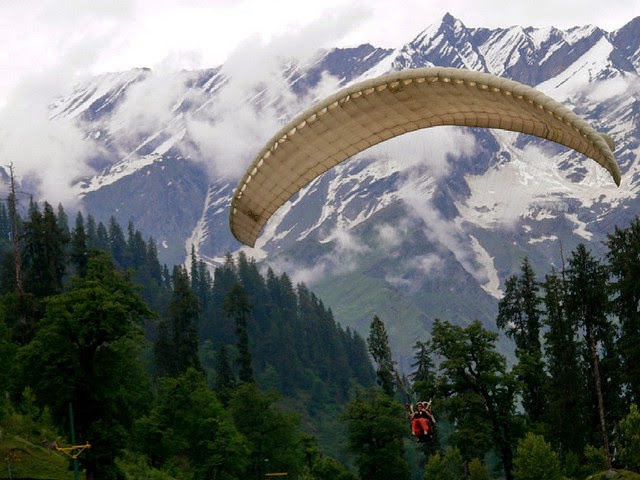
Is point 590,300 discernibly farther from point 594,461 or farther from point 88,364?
point 88,364

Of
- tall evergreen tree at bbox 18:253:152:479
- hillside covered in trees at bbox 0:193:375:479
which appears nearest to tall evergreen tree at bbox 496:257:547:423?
hillside covered in trees at bbox 0:193:375:479

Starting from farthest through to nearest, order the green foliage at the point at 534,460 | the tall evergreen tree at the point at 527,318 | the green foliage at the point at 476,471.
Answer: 1. the green foliage at the point at 476,471
2. the tall evergreen tree at the point at 527,318
3. the green foliage at the point at 534,460

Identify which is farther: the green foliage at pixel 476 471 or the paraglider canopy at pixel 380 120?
the green foliage at pixel 476 471

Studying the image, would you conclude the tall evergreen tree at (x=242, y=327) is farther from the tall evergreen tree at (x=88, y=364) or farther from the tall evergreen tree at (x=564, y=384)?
the tall evergreen tree at (x=88, y=364)

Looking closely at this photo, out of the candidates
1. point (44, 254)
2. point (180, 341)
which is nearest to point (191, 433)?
point (44, 254)

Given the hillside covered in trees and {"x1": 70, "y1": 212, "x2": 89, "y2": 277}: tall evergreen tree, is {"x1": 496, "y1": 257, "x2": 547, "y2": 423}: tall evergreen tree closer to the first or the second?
the hillside covered in trees

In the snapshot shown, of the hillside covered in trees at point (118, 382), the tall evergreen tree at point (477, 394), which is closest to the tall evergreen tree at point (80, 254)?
the hillside covered in trees at point (118, 382)

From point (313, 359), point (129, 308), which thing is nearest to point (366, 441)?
point (129, 308)
